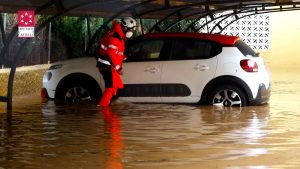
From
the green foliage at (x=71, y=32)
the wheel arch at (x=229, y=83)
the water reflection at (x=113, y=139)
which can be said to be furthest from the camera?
the green foliage at (x=71, y=32)

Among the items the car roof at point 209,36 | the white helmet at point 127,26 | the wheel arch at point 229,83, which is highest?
the white helmet at point 127,26

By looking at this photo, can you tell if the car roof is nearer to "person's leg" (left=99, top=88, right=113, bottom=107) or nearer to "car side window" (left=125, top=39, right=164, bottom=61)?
"car side window" (left=125, top=39, right=164, bottom=61)

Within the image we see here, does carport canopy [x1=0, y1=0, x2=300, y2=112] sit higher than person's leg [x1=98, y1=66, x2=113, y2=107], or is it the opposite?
carport canopy [x1=0, y1=0, x2=300, y2=112]

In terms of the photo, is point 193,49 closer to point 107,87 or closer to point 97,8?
point 107,87

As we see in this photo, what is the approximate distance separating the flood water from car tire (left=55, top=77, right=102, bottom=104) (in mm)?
239

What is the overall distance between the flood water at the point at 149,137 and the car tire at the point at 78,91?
0.78ft

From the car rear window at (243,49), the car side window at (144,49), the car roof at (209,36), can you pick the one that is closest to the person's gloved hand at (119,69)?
the car side window at (144,49)

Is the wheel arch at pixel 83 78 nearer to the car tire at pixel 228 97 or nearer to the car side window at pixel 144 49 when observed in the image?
the car side window at pixel 144 49

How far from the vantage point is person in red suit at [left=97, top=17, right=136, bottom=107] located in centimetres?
1097

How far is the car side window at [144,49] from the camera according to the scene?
37.1ft

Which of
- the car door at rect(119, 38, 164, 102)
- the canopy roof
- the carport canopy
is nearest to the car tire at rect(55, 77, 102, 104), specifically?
the car door at rect(119, 38, 164, 102)

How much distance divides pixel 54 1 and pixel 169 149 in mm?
Answer: 5470

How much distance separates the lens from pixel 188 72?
1102 cm

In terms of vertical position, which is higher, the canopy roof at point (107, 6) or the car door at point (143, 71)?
the canopy roof at point (107, 6)
